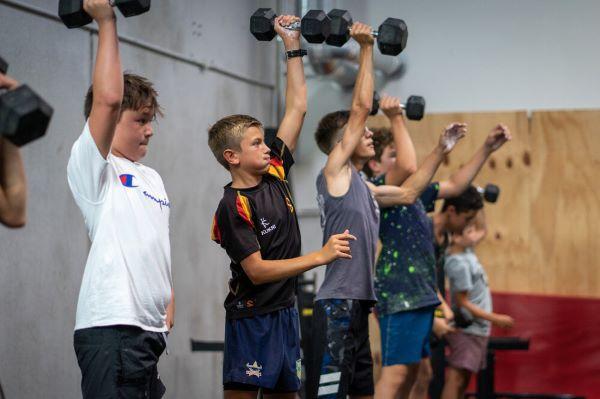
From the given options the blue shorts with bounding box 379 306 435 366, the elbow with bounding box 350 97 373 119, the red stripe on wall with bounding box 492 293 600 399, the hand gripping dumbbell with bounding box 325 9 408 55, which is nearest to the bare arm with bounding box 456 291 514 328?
the blue shorts with bounding box 379 306 435 366

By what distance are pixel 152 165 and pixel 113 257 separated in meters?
2.64

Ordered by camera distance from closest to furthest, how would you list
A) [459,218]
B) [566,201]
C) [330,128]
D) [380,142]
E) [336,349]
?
[336,349], [330,128], [380,142], [459,218], [566,201]

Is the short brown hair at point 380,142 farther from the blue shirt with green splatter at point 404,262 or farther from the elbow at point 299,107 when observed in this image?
the elbow at point 299,107

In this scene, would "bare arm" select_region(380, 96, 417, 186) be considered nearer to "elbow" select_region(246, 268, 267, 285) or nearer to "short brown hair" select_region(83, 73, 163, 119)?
"elbow" select_region(246, 268, 267, 285)

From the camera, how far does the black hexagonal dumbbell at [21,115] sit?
67.7 inches

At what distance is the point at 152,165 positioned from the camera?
201 inches

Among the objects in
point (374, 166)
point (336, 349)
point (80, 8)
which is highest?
point (80, 8)

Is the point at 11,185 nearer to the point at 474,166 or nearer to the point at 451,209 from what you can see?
the point at 474,166

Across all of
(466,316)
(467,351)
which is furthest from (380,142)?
(467,351)

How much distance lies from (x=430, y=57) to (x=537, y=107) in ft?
2.80

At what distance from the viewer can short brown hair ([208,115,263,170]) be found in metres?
3.01

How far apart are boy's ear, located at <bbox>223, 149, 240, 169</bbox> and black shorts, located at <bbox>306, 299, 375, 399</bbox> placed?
0.80 metres

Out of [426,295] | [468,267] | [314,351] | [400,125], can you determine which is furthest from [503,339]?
[314,351]

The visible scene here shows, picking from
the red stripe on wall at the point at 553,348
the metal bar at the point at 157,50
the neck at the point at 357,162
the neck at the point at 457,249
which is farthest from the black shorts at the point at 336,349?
the red stripe on wall at the point at 553,348
